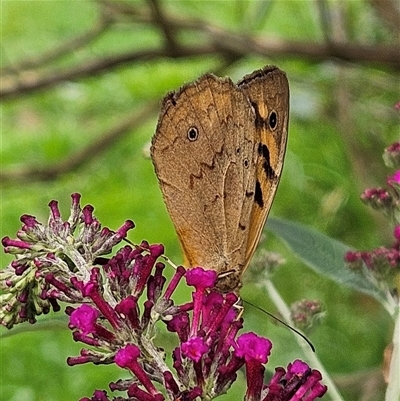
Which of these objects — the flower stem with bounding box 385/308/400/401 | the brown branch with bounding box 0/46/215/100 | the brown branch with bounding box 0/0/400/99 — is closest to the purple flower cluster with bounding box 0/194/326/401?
the flower stem with bounding box 385/308/400/401

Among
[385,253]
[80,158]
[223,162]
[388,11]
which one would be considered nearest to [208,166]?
[223,162]

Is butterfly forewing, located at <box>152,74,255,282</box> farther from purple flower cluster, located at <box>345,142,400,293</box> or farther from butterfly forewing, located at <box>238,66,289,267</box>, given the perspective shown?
purple flower cluster, located at <box>345,142,400,293</box>

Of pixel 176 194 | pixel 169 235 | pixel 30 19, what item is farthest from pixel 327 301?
pixel 30 19

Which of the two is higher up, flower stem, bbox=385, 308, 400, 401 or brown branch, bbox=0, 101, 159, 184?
brown branch, bbox=0, 101, 159, 184

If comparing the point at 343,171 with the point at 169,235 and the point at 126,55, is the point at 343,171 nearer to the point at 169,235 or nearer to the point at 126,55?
the point at 169,235

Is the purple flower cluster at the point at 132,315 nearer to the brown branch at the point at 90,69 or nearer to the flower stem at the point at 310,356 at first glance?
the flower stem at the point at 310,356

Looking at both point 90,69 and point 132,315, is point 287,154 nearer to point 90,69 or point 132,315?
point 90,69

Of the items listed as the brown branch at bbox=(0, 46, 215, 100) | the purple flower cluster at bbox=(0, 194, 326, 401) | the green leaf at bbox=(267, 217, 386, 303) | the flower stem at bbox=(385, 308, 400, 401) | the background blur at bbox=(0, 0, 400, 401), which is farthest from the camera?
the brown branch at bbox=(0, 46, 215, 100)
